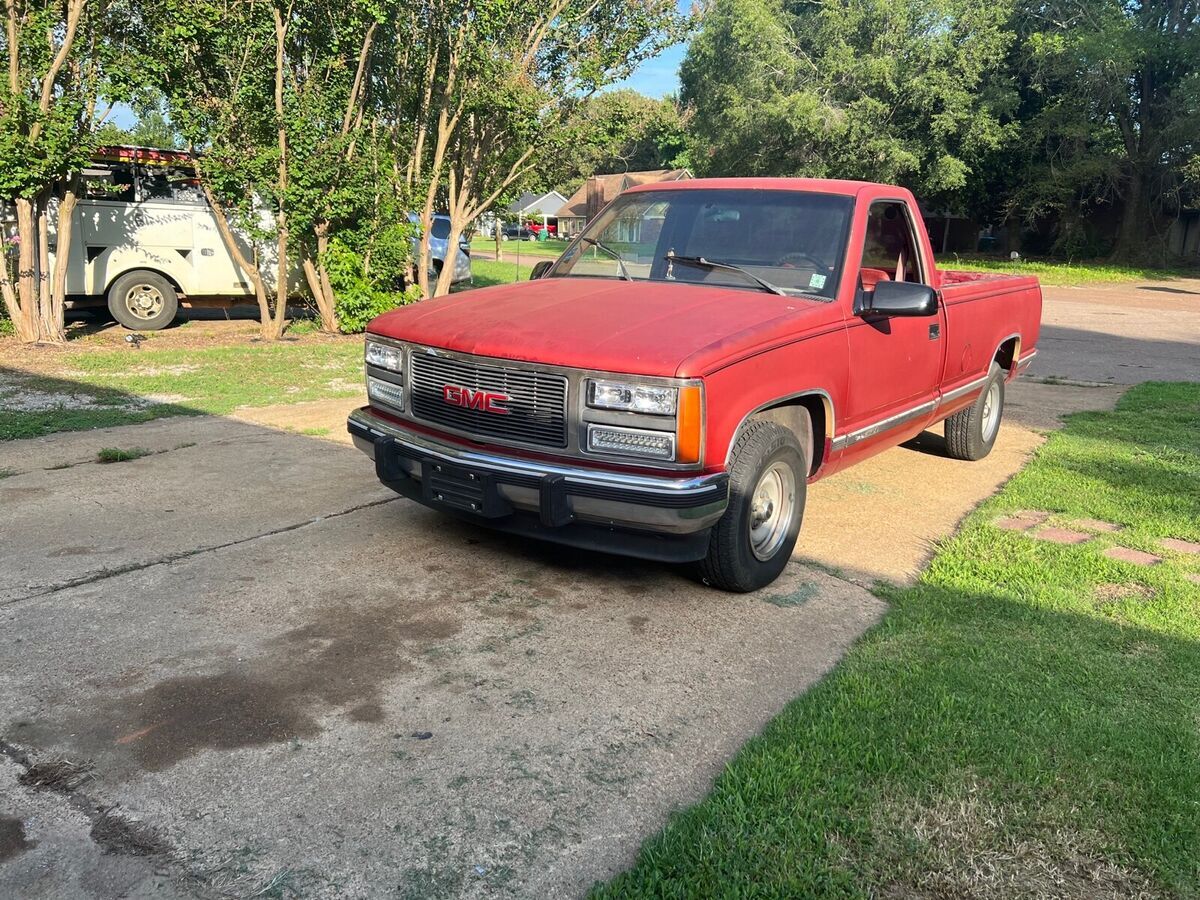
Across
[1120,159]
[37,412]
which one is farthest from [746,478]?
[1120,159]

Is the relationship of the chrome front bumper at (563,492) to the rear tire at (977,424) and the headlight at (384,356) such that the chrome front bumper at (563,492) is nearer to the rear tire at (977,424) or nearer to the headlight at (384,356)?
the headlight at (384,356)

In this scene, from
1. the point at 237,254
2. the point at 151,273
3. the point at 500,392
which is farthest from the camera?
the point at 151,273

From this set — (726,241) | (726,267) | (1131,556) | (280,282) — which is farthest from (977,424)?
(280,282)

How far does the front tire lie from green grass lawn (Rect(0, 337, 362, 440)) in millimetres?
5487

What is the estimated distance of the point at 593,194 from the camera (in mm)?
53312

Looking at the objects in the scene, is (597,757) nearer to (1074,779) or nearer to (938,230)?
(1074,779)

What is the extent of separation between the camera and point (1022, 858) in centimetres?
260

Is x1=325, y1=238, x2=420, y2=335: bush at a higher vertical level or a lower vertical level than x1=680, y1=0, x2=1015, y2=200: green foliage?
lower

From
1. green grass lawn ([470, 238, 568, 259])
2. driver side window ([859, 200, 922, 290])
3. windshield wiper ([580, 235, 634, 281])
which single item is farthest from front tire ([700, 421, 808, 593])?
green grass lawn ([470, 238, 568, 259])

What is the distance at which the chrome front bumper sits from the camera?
12.4 ft

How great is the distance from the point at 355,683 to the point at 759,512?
1.99 meters

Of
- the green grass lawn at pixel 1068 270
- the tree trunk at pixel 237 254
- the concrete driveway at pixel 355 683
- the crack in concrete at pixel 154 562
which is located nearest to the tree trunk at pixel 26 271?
the tree trunk at pixel 237 254

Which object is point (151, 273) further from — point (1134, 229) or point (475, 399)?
point (1134, 229)

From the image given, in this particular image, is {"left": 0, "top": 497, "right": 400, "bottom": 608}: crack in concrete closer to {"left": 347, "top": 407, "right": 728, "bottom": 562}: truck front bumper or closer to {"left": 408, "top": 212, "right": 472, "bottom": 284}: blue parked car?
{"left": 347, "top": 407, "right": 728, "bottom": 562}: truck front bumper
